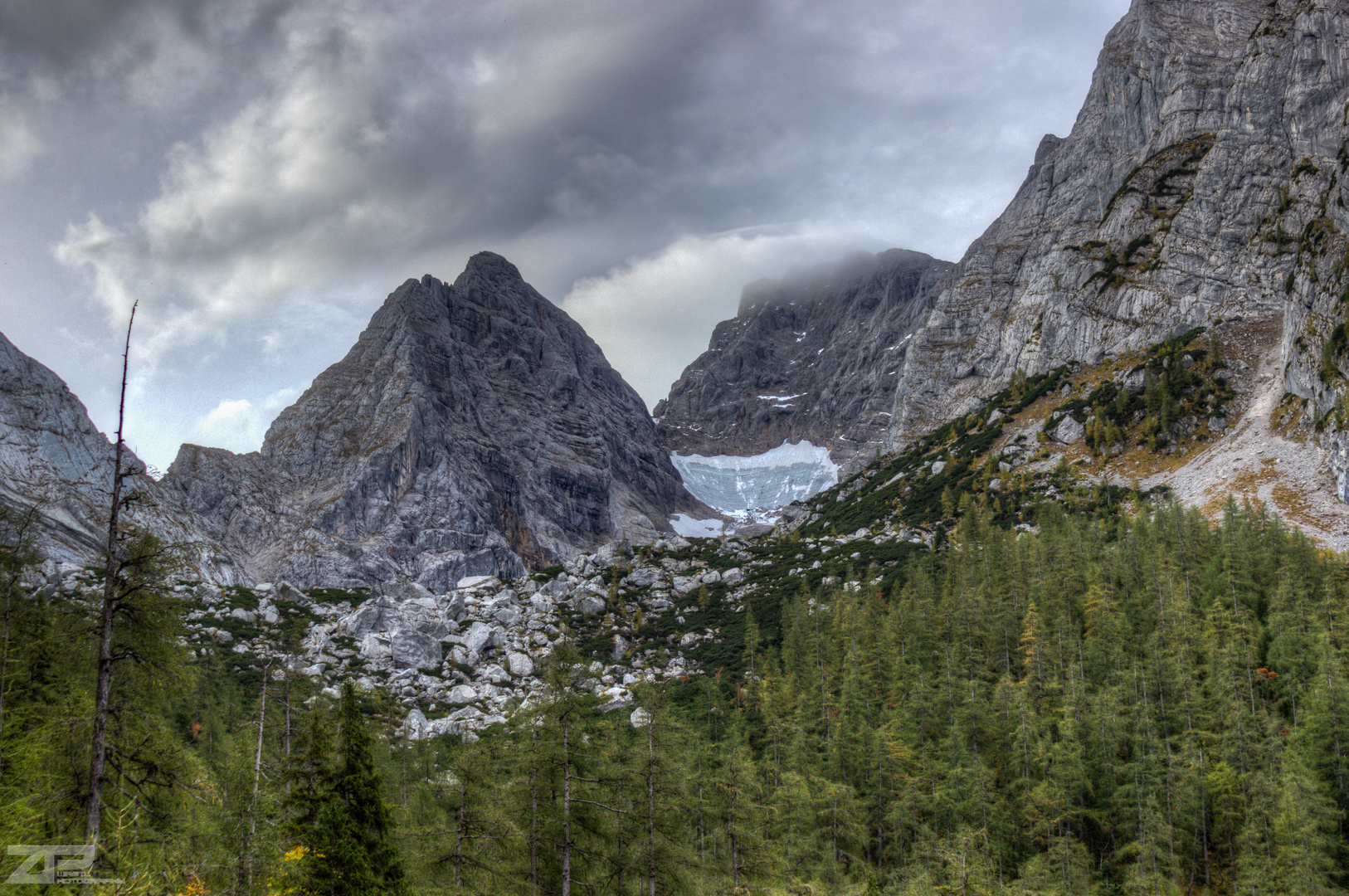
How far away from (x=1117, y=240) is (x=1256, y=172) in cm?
2666

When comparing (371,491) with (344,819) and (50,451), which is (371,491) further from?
(344,819)

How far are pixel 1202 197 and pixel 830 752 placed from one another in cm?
15621

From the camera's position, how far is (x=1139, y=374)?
132 metres

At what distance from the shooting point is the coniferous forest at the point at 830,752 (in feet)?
51.0

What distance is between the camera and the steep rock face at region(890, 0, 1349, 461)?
125m

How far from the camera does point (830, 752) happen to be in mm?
55344

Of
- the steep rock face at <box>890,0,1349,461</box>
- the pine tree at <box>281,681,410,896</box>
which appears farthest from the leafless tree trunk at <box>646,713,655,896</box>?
the steep rock face at <box>890,0,1349,461</box>

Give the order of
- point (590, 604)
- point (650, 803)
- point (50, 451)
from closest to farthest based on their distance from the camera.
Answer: point (650, 803) < point (590, 604) < point (50, 451)

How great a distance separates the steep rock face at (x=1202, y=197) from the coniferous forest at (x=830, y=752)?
5940cm

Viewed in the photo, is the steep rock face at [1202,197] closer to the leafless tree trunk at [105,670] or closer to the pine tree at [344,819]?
the pine tree at [344,819]

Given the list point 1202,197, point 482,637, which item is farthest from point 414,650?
point 1202,197

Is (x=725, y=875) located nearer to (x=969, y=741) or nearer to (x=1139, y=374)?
(x=969, y=741)

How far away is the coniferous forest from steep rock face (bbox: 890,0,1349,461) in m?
59.4

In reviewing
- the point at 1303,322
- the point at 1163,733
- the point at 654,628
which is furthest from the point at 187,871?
the point at 1303,322
